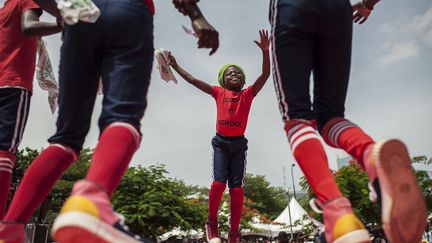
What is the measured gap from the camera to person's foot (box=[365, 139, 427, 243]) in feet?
5.88

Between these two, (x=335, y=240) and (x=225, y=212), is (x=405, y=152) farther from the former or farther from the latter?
(x=225, y=212)

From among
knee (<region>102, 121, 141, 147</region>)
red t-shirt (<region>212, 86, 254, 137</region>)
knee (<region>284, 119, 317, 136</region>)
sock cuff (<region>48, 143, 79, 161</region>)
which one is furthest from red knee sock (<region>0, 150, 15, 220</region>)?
red t-shirt (<region>212, 86, 254, 137</region>)

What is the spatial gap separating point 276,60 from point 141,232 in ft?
54.7

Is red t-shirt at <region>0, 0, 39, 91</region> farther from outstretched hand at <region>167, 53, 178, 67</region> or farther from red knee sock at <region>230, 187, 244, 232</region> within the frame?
red knee sock at <region>230, 187, 244, 232</region>

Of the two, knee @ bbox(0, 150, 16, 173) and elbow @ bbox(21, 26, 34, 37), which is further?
elbow @ bbox(21, 26, 34, 37)

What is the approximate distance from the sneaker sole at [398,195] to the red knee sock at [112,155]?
1.18m

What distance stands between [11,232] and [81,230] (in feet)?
2.77

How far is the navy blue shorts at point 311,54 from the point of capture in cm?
243

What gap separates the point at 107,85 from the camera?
2.10 m

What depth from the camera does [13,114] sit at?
3119mm

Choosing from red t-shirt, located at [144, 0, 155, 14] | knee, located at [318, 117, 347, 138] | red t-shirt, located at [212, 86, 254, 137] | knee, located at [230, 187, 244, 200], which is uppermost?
red t-shirt, located at [212, 86, 254, 137]

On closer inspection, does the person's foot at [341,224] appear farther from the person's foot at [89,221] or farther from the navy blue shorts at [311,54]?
the person's foot at [89,221]

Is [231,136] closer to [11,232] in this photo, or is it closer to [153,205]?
[11,232]

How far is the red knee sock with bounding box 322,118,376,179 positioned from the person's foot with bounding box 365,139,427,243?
112mm
